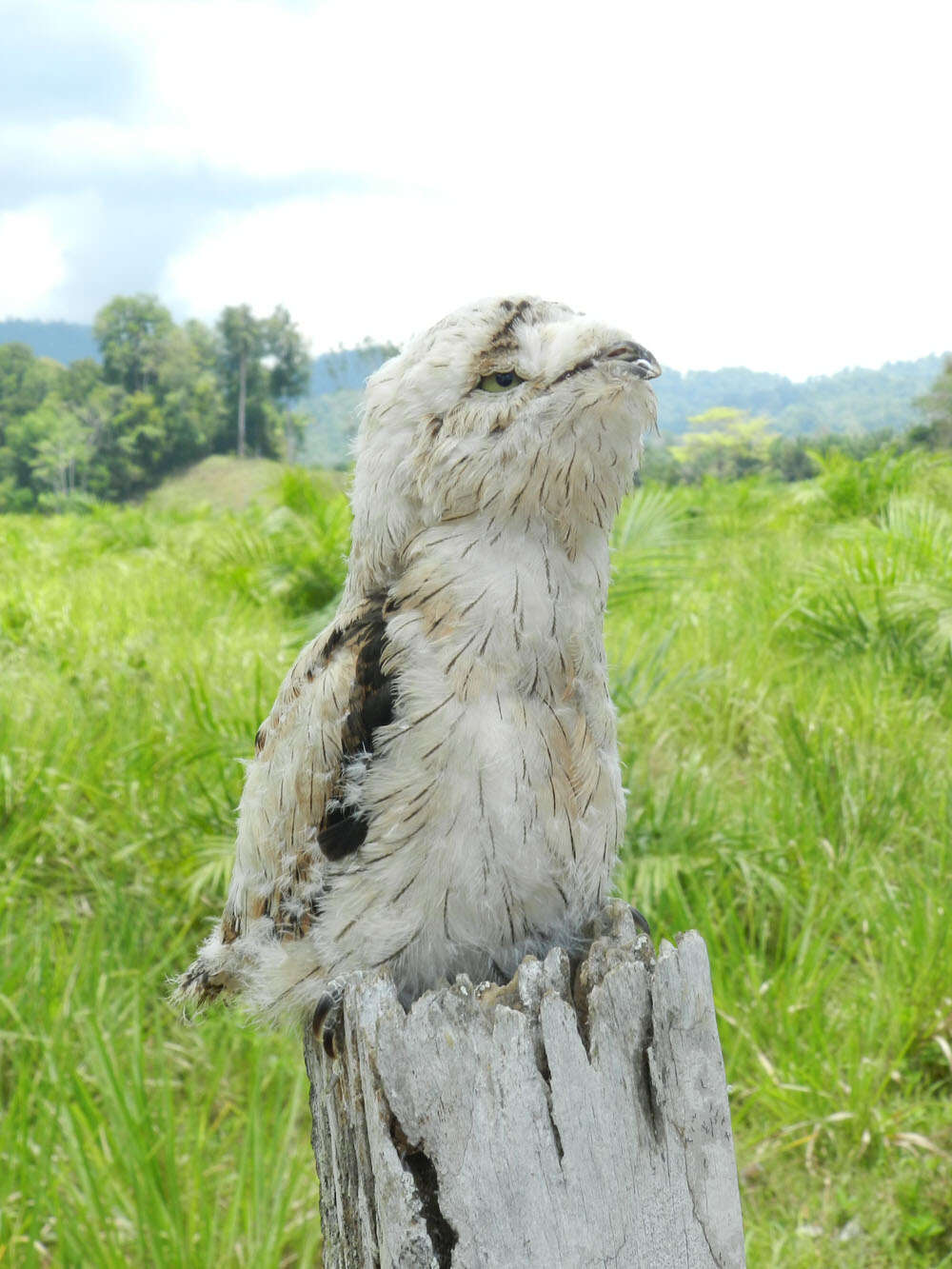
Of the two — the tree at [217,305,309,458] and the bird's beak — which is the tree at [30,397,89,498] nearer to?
the tree at [217,305,309,458]

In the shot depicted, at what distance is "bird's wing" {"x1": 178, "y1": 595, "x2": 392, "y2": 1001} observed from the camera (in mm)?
1601

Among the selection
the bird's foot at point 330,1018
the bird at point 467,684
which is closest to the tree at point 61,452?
the bird at point 467,684

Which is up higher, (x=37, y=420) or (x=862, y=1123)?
(x=37, y=420)

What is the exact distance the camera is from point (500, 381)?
5.00 feet

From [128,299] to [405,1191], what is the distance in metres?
79.7

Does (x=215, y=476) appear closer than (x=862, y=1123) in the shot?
No

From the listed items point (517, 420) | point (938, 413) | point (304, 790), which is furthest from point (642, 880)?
point (938, 413)

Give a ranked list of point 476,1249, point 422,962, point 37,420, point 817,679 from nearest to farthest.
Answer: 1. point 476,1249
2. point 422,962
3. point 817,679
4. point 37,420

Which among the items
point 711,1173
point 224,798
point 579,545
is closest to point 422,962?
point 711,1173

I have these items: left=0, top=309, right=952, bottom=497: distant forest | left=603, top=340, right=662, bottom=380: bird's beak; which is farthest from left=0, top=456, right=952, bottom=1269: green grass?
left=0, top=309, right=952, bottom=497: distant forest

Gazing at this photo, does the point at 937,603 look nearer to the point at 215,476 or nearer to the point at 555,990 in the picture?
the point at 555,990

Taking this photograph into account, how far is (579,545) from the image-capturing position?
5.21 feet

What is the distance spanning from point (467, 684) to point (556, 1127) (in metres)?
0.65

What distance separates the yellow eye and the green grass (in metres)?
1.34
